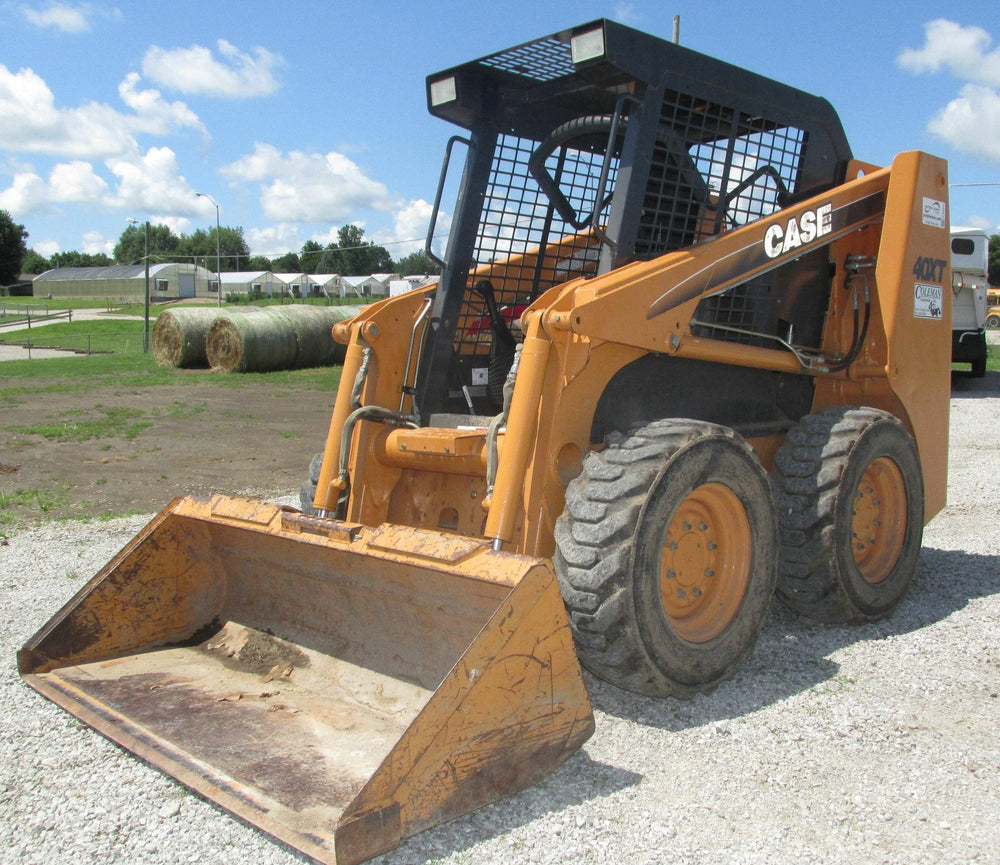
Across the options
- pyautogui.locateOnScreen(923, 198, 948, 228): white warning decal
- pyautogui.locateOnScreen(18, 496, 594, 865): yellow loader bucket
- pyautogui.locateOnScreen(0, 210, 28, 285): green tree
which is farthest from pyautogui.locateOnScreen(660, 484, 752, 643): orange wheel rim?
pyautogui.locateOnScreen(0, 210, 28, 285): green tree

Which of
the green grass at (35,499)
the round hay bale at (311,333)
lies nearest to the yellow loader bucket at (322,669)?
the green grass at (35,499)

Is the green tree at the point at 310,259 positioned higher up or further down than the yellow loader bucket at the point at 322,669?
higher up

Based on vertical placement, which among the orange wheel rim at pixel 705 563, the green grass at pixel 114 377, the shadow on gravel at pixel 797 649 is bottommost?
the shadow on gravel at pixel 797 649

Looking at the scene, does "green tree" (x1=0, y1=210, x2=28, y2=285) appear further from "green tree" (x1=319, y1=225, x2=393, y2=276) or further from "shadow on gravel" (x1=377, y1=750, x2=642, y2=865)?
"shadow on gravel" (x1=377, y1=750, x2=642, y2=865)

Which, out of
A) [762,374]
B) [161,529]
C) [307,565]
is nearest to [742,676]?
[762,374]

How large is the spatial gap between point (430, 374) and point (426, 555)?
193 cm

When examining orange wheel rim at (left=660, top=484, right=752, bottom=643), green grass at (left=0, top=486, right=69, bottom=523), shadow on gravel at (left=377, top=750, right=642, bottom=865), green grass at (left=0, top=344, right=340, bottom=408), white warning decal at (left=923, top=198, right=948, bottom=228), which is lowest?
green grass at (left=0, top=486, right=69, bottom=523)

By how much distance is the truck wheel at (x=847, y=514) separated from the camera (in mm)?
4785

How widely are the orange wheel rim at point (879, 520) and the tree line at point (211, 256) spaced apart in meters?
66.4

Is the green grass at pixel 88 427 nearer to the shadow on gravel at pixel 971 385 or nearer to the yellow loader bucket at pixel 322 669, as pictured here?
the yellow loader bucket at pixel 322 669

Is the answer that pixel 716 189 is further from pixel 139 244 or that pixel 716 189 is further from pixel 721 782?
pixel 139 244

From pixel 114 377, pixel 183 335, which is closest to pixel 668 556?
pixel 114 377

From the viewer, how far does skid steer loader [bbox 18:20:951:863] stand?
3.23 metres

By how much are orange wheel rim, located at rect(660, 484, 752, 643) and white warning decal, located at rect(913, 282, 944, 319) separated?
7.25 ft
